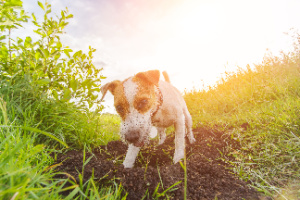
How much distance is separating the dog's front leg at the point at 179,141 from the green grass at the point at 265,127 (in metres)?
0.77

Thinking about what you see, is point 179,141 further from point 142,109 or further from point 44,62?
point 44,62

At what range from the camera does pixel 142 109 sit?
2867 millimetres

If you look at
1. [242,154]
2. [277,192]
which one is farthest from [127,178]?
[242,154]

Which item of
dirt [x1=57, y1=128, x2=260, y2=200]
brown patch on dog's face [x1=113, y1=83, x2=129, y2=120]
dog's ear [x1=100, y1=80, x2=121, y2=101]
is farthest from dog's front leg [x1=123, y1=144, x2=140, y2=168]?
dog's ear [x1=100, y1=80, x2=121, y2=101]

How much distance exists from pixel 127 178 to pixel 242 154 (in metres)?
1.75

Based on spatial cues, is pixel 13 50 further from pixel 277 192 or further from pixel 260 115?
pixel 260 115

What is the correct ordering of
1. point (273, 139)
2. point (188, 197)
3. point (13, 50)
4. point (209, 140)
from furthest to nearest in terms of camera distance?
point (209, 140) < point (13, 50) < point (273, 139) < point (188, 197)

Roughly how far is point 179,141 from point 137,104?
37.4 inches

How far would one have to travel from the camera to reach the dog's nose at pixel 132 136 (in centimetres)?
260

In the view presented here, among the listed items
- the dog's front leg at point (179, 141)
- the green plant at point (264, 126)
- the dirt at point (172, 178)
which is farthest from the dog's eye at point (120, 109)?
the green plant at point (264, 126)

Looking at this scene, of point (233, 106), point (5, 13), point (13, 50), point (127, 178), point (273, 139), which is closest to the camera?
point (127, 178)

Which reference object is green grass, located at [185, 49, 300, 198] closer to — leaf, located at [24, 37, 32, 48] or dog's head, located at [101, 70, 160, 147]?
dog's head, located at [101, 70, 160, 147]

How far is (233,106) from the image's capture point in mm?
5070

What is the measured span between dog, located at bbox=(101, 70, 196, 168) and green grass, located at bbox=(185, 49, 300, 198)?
99 centimetres
